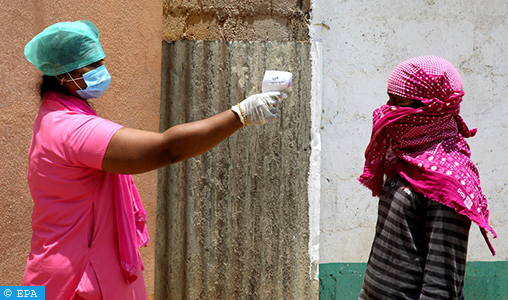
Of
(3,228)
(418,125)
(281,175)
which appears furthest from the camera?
(281,175)

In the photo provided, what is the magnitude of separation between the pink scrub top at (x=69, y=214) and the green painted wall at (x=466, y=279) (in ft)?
5.89

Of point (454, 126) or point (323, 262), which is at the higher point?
point (454, 126)

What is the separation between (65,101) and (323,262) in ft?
7.01

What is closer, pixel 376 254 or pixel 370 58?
pixel 376 254

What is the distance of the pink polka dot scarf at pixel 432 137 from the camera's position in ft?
5.64

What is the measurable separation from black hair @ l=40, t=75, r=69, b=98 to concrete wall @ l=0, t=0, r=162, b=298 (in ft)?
1.70

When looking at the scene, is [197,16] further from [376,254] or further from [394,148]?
[376,254]

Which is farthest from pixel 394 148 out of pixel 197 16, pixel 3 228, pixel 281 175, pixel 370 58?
pixel 3 228

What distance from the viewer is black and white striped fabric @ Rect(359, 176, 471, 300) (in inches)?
65.2

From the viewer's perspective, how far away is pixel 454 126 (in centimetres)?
191

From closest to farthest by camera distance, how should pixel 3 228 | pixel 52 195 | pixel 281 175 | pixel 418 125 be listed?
pixel 52 195 → pixel 418 125 → pixel 3 228 → pixel 281 175

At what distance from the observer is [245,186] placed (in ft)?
10.4

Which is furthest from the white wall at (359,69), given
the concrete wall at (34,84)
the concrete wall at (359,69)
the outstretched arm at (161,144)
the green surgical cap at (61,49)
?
the green surgical cap at (61,49)

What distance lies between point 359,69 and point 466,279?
1726 millimetres
